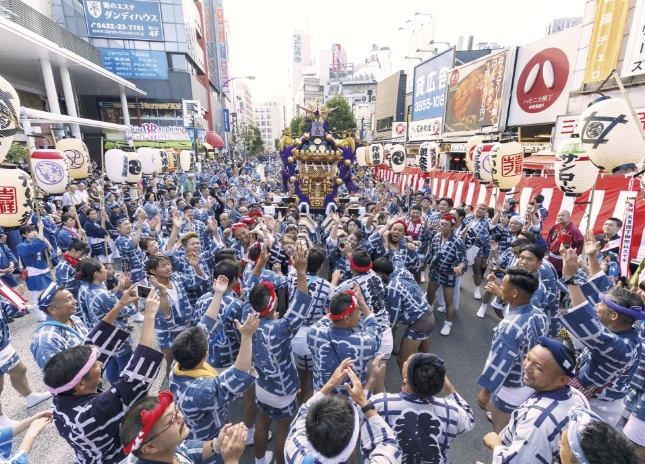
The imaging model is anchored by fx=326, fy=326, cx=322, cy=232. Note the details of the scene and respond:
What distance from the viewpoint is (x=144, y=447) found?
4.79 feet

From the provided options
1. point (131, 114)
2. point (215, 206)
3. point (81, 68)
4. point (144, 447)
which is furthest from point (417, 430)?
point (131, 114)

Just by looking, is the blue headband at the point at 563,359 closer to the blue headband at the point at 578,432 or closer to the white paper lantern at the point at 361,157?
the blue headband at the point at 578,432

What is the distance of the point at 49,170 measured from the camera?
5410mm

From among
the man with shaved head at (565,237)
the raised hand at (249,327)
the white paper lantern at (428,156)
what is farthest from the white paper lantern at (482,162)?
the raised hand at (249,327)

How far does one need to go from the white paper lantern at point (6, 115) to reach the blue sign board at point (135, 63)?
93.9 ft

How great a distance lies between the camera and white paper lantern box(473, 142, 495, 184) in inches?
301

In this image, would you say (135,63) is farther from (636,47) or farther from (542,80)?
(636,47)

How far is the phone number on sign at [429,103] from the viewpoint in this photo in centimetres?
2086

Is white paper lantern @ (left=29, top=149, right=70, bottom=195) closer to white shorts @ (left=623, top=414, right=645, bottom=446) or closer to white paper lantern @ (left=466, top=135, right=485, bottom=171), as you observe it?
white shorts @ (left=623, top=414, right=645, bottom=446)

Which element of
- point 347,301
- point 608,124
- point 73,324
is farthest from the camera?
point 608,124

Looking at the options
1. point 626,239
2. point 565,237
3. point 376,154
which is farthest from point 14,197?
point 376,154

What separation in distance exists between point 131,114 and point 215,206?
26595mm

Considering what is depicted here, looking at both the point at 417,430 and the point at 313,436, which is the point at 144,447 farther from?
the point at 417,430

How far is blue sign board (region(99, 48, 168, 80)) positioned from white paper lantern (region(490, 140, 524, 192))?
3011 centimetres
